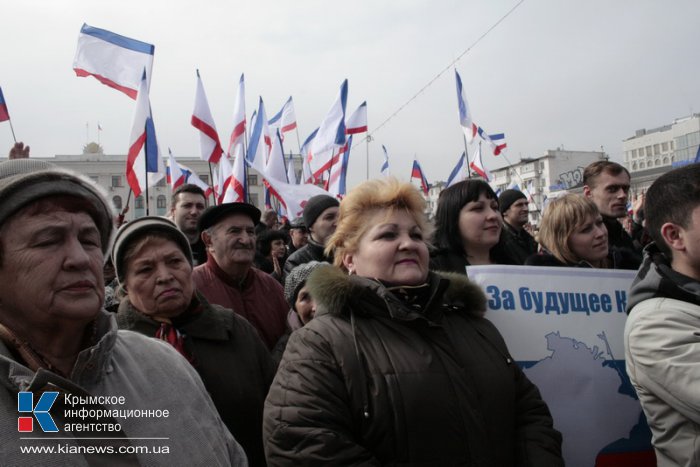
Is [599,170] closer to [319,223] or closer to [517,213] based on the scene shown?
[517,213]

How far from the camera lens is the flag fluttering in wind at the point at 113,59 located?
700cm

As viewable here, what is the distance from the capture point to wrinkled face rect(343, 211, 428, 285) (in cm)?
243

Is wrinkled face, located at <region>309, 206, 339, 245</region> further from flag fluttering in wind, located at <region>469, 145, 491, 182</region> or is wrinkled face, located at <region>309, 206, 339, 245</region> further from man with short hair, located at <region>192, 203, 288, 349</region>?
flag fluttering in wind, located at <region>469, 145, 491, 182</region>

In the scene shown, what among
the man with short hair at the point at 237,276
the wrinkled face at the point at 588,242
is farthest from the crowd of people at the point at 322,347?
the wrinkled face at the point at 588,242

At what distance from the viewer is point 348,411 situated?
6.61ft

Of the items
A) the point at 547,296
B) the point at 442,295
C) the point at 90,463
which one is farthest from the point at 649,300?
the point at 90,463

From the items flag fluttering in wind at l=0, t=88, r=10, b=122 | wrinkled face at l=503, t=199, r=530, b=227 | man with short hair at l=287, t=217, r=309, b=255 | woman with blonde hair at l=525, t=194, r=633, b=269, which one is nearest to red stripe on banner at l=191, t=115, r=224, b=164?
man with short hair at l=287, t=217, r=309, b=255

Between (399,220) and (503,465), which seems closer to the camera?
(503,465)

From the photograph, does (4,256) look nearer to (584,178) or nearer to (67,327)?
(67,327)

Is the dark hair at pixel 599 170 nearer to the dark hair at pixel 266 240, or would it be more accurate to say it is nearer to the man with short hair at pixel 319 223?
the man with short hair at pixel 319 223

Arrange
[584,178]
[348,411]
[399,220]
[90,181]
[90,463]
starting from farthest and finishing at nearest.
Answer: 1. [584,178]
2. [399,220]
3. [348,411]
4. [90,181]
5. [90,463]

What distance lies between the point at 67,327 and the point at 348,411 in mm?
1004

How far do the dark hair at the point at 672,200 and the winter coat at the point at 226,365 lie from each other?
2044 millimetres
